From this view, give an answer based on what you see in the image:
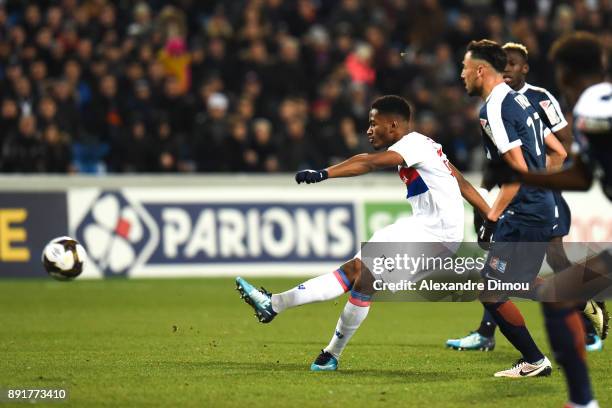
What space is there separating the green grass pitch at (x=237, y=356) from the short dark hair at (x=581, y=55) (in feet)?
7.69

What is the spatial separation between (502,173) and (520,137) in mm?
2528

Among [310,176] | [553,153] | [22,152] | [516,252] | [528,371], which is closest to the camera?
[310,176]

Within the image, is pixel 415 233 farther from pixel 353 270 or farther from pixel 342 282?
pixel 342 282

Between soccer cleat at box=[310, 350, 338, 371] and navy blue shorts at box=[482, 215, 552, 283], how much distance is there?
1.40m

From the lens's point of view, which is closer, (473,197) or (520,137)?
(520,137)

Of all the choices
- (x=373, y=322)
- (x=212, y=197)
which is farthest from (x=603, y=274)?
(x=212, y=197)

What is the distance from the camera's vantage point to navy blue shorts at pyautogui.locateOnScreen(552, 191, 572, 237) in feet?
30.2

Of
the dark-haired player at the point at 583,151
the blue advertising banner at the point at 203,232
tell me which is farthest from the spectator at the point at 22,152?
the dark-haired player at the point at 583,151

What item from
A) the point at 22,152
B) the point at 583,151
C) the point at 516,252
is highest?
the point at 583,151

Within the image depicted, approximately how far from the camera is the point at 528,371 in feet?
29.6

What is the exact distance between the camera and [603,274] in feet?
22.8

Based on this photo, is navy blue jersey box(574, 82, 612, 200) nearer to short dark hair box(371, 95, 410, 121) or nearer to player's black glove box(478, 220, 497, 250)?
short dark hair box(371, 95, 410, 121)

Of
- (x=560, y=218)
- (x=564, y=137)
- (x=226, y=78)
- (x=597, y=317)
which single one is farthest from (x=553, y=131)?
(x=226, y=78)

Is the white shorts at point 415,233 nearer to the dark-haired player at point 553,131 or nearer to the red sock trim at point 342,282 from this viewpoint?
the red sock trim at point 342,282
